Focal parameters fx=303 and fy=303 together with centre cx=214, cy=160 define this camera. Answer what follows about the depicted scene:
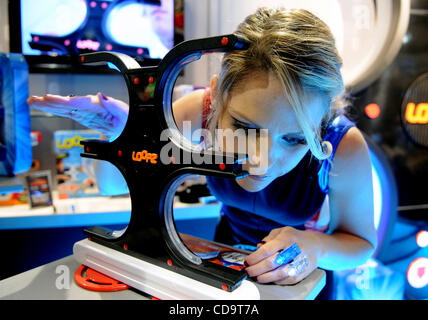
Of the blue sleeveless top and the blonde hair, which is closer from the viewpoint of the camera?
the blonde hair

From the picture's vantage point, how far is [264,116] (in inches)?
22.3

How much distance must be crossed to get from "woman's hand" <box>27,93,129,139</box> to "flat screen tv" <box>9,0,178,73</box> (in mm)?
679

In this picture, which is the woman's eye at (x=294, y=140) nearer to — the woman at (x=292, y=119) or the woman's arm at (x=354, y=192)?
the woman at (x=292, y=119)

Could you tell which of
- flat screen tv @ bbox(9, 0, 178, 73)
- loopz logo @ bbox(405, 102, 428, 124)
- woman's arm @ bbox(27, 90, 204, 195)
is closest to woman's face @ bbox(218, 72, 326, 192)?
woman's arm @ bbox(27, 90, 204, 195)

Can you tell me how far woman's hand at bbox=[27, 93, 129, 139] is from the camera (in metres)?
0.56

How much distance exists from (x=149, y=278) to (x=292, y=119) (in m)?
0.40

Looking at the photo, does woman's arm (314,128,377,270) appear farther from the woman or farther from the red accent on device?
the red accent on device

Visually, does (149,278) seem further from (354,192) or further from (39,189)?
(39,189)

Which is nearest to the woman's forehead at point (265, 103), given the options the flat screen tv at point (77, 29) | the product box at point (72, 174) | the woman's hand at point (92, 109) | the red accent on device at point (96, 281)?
the woman's hand at point (92, 109)

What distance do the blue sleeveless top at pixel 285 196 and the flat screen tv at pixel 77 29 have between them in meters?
0.70

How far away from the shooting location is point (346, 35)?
1497 millimetres

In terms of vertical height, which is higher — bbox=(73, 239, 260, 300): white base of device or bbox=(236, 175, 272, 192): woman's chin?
bbox=(236, 175, 272, 192): woman's chin

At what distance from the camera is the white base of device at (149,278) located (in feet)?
1.60
